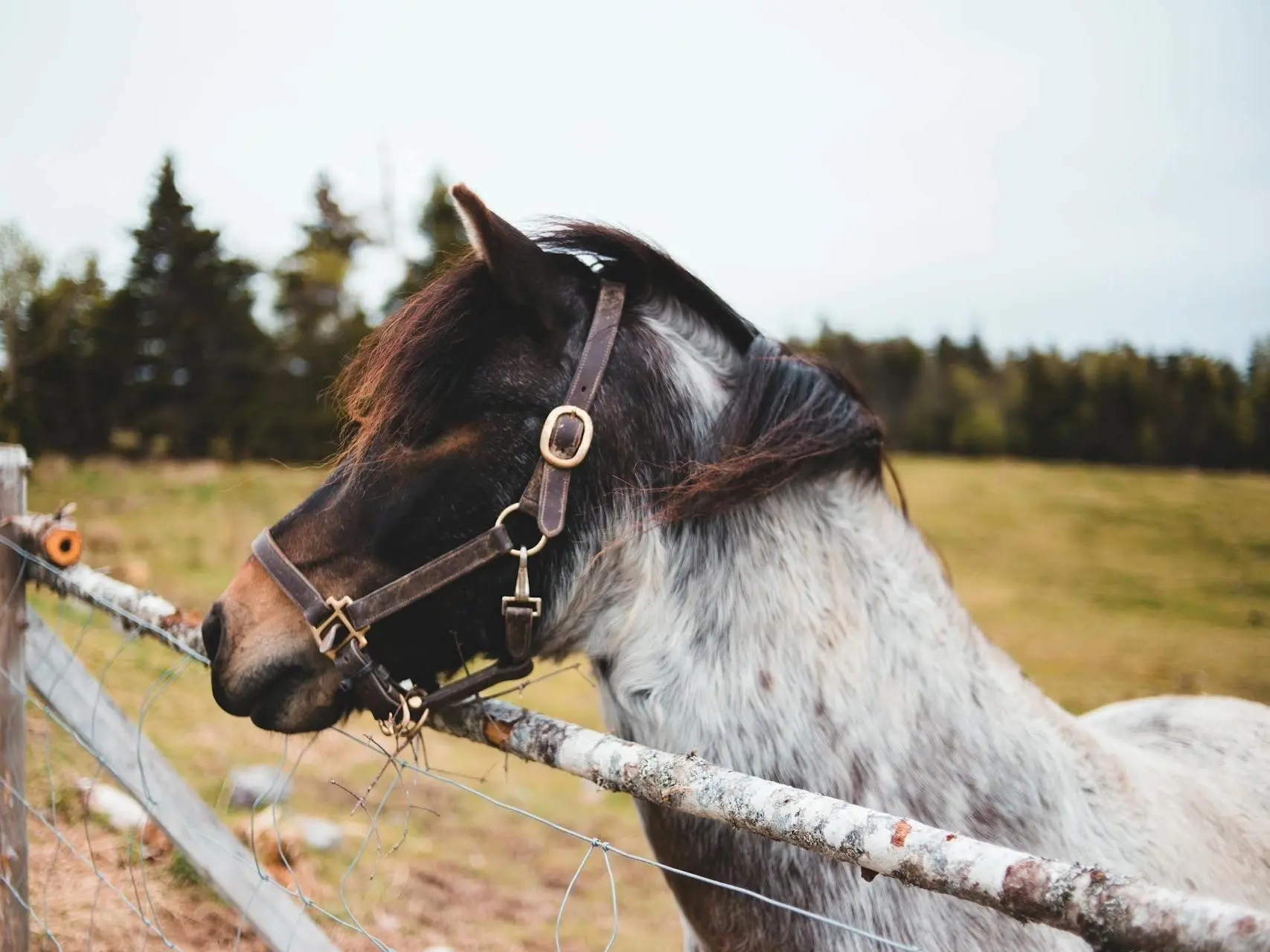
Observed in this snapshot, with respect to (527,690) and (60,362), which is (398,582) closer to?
(60,362)

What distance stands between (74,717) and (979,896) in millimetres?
2606

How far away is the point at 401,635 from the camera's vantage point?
1.73m

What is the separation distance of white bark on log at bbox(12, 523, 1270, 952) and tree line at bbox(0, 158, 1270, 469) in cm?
116

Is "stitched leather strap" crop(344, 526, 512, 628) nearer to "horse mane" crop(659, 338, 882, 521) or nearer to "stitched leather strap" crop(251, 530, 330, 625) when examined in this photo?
"stitched leather strap" crop(251, 530, 330, 625)

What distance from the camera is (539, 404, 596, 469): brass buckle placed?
165cm

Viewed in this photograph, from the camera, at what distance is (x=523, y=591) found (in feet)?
5.44

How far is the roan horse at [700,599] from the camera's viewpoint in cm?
159

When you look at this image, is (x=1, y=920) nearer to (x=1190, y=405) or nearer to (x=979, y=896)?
(x=979, y=896)

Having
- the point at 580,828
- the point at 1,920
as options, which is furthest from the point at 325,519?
the point at 580,828

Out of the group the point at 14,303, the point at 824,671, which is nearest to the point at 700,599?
the point at 824,671

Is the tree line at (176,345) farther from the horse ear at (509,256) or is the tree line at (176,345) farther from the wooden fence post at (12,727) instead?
the wooden fence post at (12,727)

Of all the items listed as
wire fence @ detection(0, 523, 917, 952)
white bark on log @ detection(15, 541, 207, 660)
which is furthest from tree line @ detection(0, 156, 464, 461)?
wire fence @ detection(0, 523, 917, 952)

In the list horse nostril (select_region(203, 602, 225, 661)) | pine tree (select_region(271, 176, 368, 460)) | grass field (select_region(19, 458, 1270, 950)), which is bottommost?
grass field (select_region(19, 458, 1270, 950))

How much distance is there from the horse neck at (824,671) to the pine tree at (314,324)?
1444 cm
